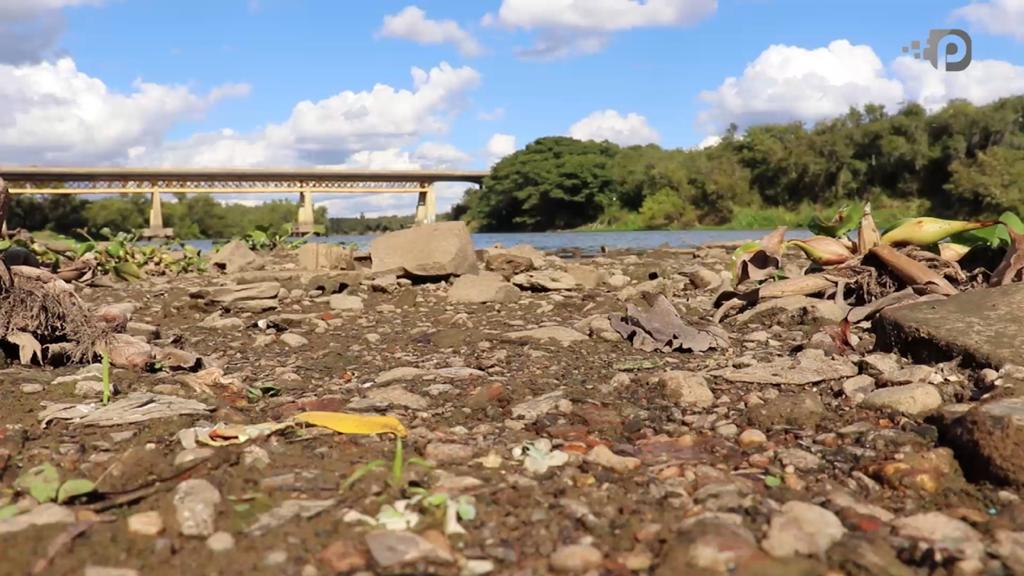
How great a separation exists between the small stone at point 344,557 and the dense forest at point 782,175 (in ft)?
141

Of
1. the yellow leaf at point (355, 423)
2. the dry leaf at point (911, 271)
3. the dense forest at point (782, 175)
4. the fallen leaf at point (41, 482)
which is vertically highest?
the dense forest at point (782, 175)

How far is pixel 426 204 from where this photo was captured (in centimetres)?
4734

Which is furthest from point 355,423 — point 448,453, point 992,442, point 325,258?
point 325,258

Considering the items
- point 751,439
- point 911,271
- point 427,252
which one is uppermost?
point 911,271

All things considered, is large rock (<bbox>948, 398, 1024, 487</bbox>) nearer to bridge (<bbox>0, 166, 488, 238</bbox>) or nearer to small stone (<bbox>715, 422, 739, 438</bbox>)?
small stone (<bbox>715, 422, 739, 438</bbox>)

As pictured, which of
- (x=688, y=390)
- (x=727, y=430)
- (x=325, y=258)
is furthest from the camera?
(x=325, y=258)

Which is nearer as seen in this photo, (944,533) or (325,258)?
(944,533)

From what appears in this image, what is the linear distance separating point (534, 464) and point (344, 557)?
626 mm

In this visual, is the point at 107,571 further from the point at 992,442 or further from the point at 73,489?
the point at 992,442

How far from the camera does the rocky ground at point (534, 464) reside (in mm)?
1560

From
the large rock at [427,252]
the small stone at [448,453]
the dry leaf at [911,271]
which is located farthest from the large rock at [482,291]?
the small stone at [448,453]

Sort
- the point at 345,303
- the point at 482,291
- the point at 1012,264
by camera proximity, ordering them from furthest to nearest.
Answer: the point at 482,291
the point at 345,303
the point at 1012,264

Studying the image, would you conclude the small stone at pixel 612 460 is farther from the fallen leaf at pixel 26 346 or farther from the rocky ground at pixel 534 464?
the fallen leaf at pixel 26 346

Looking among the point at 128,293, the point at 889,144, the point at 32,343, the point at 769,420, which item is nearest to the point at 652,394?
the point at 769,420
